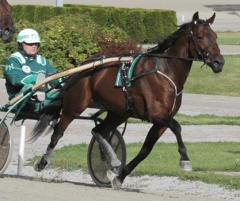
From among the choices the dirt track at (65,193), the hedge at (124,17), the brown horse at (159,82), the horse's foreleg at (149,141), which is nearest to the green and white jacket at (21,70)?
the brown horse at (159,82)

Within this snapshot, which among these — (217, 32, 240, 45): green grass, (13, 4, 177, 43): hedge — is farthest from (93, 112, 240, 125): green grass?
(217, 32, 240, 45): green grass

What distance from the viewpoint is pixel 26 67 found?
438 inches

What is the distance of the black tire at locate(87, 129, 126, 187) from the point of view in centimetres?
1098

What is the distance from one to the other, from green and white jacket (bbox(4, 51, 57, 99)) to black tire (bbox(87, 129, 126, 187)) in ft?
3.13

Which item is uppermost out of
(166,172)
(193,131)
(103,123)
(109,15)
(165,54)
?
(165,54)

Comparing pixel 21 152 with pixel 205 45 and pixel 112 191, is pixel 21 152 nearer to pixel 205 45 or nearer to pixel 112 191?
pixel 112 191

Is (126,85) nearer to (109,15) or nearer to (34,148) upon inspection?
(34,148)

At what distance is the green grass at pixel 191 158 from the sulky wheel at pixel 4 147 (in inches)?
53.4

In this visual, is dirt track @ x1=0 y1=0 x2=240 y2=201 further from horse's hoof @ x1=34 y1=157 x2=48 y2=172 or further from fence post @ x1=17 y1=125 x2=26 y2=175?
fence post @ x1=17 y1=125 x2=26 y2=175

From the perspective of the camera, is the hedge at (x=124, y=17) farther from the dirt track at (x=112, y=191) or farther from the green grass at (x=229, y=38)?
the dirt track at (x=112, y=191)

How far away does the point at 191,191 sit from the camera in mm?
10727

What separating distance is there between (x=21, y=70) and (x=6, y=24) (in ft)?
3.48

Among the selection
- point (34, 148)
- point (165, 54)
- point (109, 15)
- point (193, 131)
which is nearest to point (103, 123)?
point (165, 54)

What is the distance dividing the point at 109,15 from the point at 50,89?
21.8 meters
